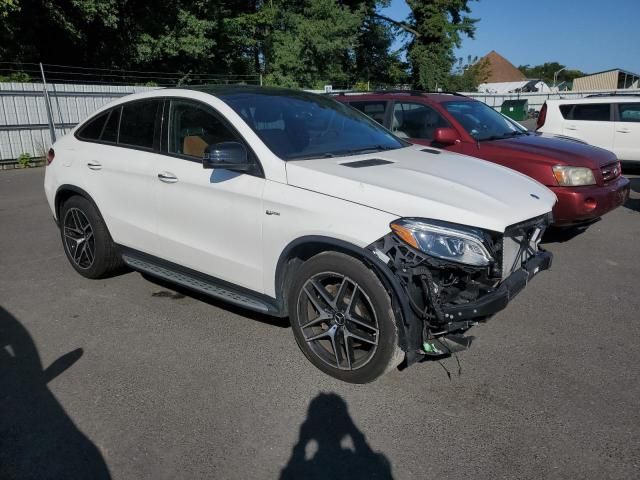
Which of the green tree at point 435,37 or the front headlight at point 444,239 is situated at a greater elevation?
the green tree at point 435,37

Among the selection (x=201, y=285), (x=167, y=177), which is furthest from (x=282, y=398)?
(x=167, y=177)

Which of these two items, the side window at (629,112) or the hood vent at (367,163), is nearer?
the hood vent at (367,163)

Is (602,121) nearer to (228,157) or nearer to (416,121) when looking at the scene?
(416,121)

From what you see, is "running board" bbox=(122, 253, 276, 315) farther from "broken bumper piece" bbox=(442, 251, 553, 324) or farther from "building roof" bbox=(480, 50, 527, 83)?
"building roof" bbox=(480, 50, 527, 83)

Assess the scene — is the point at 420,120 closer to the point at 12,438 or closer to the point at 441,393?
the point at 441,393

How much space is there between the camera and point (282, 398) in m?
3.16

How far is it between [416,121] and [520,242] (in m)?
4.02

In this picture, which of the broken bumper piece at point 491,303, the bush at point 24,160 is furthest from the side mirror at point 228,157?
the bush at point 24,160

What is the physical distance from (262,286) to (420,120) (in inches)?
169

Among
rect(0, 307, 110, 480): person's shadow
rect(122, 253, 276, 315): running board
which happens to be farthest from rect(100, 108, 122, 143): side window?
rect(0, 307, 110, 480): person's shadow

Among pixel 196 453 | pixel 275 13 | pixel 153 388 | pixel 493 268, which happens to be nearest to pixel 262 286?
pixel 153 388

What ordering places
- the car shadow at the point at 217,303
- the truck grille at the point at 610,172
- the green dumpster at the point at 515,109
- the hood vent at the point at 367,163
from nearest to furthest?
the hood vent at the point at 367,163 → the car shadow at the point at 217,303 → the truck grille at the point at 610,172 → the green dumpster at the point at 515,109

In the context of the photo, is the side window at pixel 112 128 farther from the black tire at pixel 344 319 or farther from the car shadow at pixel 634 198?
the car shadow at pixel 634 198

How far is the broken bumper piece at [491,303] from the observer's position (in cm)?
290
